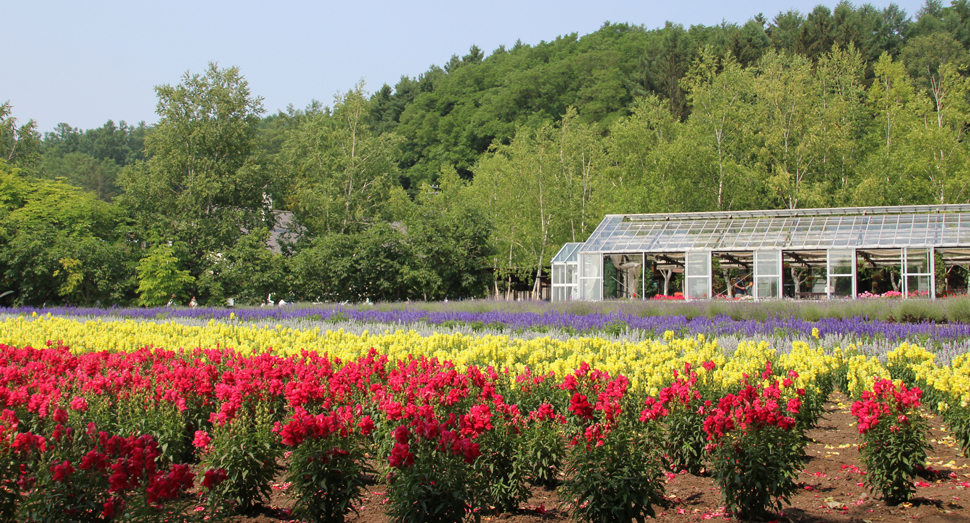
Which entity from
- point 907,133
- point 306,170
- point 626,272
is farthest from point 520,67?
point 626,272

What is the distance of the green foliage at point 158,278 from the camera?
2662 cm

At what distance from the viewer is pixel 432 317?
1511 cm

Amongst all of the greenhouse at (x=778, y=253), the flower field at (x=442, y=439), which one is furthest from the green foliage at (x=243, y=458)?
the greenhouse at (x=778, y=253)

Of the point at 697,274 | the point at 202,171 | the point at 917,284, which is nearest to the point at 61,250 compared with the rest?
the point at 202,171

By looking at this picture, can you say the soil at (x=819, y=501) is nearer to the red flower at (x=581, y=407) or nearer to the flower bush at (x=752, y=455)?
the flower bush at (x=752, y=455)

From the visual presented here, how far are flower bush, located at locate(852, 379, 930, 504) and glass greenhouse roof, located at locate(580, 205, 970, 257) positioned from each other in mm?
21713

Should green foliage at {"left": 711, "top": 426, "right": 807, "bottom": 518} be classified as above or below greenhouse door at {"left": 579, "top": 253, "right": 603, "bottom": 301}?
below

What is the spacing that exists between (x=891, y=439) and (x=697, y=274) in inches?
867

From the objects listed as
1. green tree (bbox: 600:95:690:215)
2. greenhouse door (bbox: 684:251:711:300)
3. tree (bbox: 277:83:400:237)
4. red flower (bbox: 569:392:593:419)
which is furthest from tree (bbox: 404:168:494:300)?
red flower (bbox: 569:392:593:419)

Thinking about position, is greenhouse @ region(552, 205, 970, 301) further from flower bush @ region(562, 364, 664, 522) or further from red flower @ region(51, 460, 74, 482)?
red flower @ region(51, 460, 74, 482)

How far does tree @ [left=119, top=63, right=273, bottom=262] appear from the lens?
3181 cm

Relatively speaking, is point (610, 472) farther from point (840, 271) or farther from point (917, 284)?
point (917, 284)

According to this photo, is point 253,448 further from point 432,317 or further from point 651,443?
point 432,317

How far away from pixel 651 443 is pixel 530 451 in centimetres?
90
